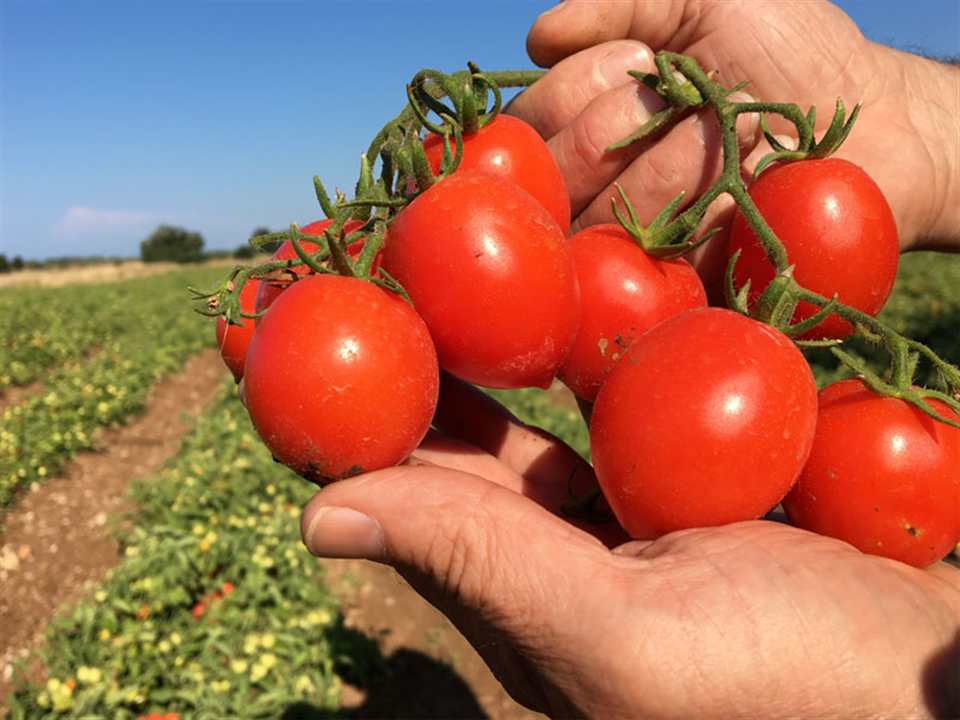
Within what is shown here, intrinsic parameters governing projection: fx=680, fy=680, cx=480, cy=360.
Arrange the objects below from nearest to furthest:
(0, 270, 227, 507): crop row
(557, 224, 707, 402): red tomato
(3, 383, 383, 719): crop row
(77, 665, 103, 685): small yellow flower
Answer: (557, 224, 707, 402): red tomato < (77, 665, 103, 685): small yellow flower < (3, 383, 383, 719): crop row < (0, 270, 227, 507): crop row

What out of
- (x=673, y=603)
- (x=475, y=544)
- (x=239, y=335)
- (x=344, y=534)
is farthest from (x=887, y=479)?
(x=239, y=335)

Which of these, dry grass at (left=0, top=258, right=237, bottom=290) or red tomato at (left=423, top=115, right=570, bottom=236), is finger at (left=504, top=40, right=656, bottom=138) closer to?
red tomato at (left=423, top=115, right=570, bottom=236)

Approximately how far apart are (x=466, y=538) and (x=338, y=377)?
45 cm

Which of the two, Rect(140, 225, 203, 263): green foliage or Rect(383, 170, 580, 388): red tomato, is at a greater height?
Rect(140, 225, 203, 263): green foliage

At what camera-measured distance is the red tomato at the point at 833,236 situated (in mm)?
1800

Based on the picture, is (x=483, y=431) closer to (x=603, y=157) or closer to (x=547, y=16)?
(x=603, y=157)

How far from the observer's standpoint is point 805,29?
9.12 ft

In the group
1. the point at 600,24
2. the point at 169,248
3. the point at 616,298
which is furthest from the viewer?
the point at 169,248

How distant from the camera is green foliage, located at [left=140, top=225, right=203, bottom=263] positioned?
220ft

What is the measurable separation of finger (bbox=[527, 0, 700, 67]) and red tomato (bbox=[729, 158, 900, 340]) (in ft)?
4.05

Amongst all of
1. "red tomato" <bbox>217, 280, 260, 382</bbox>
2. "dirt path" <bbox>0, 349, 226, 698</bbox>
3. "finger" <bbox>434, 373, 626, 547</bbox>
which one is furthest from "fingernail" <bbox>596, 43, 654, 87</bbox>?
"dirt path" <bbox>0, 349, 226, 698</bbox>

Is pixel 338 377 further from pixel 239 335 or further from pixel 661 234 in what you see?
pixel 661 234

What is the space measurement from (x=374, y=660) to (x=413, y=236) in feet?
12.3

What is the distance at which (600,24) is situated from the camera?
275 cm
